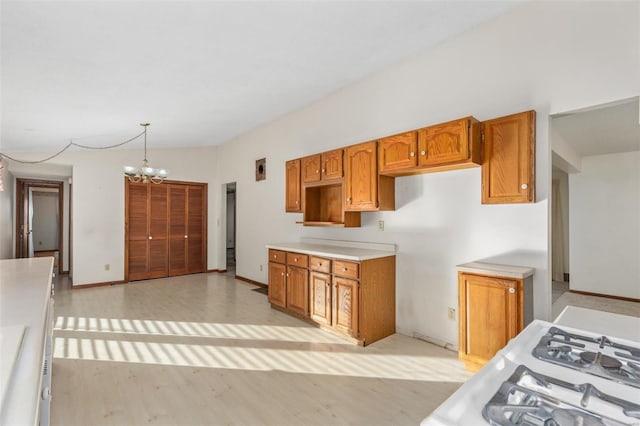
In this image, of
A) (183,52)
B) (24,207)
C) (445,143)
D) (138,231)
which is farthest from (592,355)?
(24,207)

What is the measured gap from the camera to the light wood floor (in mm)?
2143

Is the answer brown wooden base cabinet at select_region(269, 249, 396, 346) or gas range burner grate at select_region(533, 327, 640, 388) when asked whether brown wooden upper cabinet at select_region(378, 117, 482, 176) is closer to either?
brown wooden base cabinet at select_region(269, 249, 396, 346)

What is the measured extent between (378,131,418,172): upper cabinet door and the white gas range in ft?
6.66

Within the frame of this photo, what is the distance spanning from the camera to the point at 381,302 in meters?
3.40

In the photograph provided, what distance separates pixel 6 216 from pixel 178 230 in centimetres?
281

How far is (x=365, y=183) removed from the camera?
137 inches

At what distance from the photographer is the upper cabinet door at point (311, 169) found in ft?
13.6

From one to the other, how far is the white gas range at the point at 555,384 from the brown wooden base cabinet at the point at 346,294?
6.84ft

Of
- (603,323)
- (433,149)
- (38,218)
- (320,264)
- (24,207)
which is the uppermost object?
(433,149)

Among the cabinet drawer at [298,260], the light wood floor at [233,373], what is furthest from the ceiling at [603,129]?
the cabinet drawer at [298,260]

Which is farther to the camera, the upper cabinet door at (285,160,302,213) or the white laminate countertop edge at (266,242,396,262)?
the upper cabinet door at (285,160,302,213)

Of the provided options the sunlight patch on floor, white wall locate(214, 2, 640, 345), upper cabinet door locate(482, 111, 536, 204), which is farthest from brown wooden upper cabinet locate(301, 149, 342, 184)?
the sunlight patch on floor

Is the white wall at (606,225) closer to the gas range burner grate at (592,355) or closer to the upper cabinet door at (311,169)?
the upper cabinet door at (311,169)

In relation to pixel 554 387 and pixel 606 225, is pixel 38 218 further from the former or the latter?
pixel 606 225
